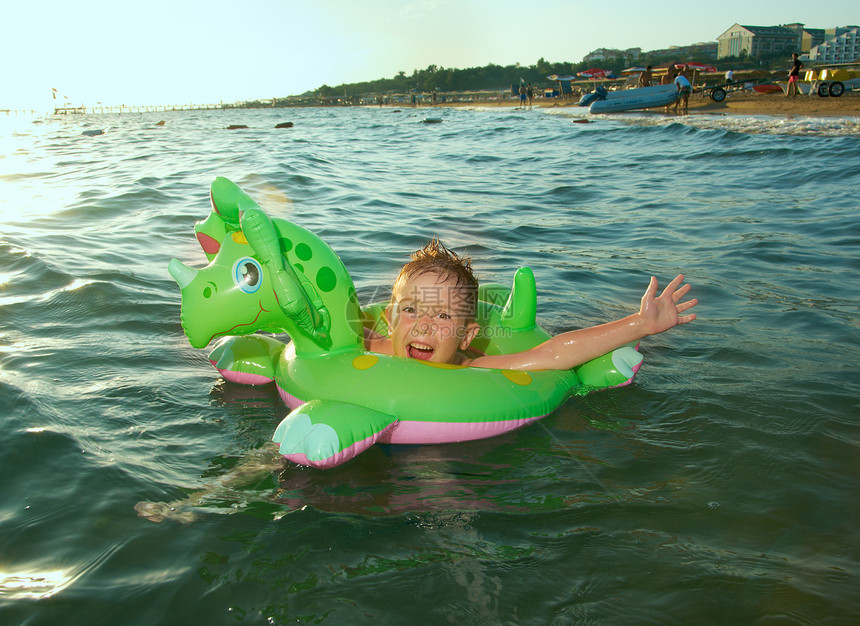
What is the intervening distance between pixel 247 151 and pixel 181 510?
650 inches

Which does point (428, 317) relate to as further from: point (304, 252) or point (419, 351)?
point (304, 252)

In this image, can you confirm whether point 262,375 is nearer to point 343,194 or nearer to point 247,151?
point 343,194

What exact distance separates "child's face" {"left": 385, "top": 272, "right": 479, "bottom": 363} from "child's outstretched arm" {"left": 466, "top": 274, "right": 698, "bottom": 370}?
274mm

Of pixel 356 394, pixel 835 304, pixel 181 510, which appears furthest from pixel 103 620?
pixel 835 304

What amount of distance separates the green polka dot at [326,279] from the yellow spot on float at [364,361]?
0.39 m

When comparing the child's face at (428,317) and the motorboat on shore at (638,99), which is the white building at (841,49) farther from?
the child's face at (428,317)

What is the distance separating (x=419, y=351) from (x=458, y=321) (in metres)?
0.26

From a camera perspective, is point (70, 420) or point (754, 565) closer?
point (754, 565)

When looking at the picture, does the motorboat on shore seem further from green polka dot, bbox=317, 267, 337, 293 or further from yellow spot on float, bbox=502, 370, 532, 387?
green polka dot, bbox=317, 267, 337, 293

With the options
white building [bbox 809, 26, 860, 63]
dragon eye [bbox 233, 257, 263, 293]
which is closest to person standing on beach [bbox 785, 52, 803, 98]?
dragon eye [bbox 233, 257, 263, 293]

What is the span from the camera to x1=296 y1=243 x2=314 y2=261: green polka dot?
3167mm

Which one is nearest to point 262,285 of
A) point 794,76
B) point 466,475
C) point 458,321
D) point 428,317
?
point 428,317

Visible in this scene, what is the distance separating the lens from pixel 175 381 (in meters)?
3.75

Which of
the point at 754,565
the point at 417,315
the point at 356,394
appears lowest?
the point at 754,565
